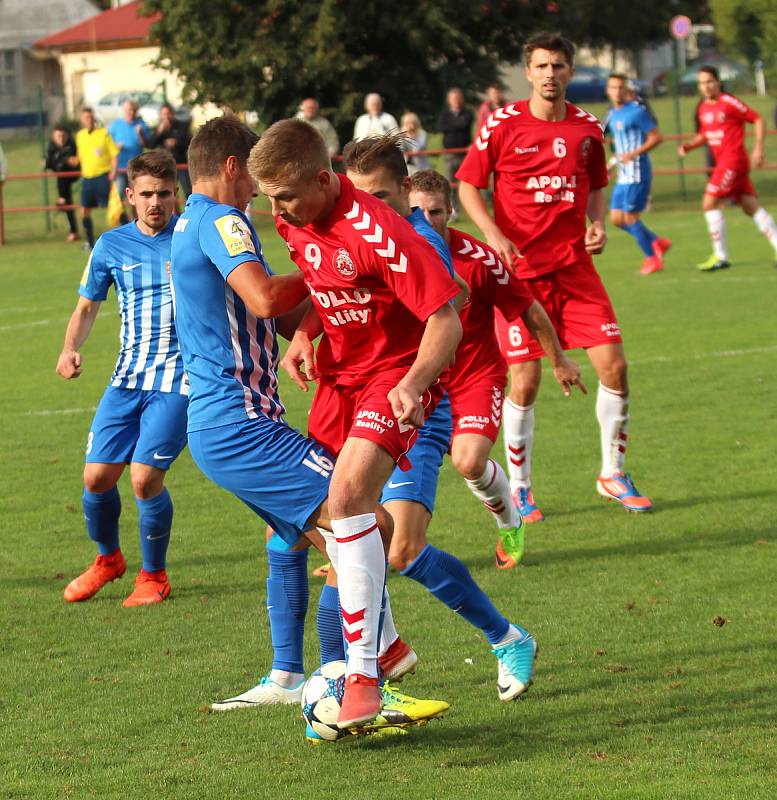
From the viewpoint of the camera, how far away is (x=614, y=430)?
8.20m

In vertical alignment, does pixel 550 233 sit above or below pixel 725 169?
above

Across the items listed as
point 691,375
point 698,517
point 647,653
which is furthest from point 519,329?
point 691,375

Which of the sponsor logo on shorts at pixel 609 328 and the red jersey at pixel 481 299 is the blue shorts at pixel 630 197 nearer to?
the sponsor logo on shorts at pixel 609 328

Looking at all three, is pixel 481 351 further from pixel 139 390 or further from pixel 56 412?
pixel 56 412

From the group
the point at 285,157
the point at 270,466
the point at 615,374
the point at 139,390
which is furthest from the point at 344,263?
the point at 615,374

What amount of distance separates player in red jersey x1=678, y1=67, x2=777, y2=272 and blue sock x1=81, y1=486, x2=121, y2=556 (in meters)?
12.1

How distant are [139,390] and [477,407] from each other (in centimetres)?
157

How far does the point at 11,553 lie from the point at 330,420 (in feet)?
11.0

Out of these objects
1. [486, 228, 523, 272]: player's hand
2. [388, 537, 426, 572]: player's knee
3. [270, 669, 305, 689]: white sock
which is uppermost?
[486, 228, 523, 272]: player's hand

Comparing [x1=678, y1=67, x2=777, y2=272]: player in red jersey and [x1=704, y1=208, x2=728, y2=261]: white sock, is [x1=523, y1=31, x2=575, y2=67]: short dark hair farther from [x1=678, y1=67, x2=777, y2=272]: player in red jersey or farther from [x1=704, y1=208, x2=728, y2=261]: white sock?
[x1=704, y1=208, x2=728, y2=261]: white sock

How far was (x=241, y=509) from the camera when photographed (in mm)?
8430

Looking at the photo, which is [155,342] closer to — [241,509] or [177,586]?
[177,586]

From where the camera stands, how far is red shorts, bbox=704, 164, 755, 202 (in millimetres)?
17688

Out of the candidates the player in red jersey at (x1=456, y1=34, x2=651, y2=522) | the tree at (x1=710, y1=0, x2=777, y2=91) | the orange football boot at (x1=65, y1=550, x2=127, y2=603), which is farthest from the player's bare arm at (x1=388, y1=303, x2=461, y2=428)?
the tree at (x1=710, y1=0, x2=777, y2=91)
